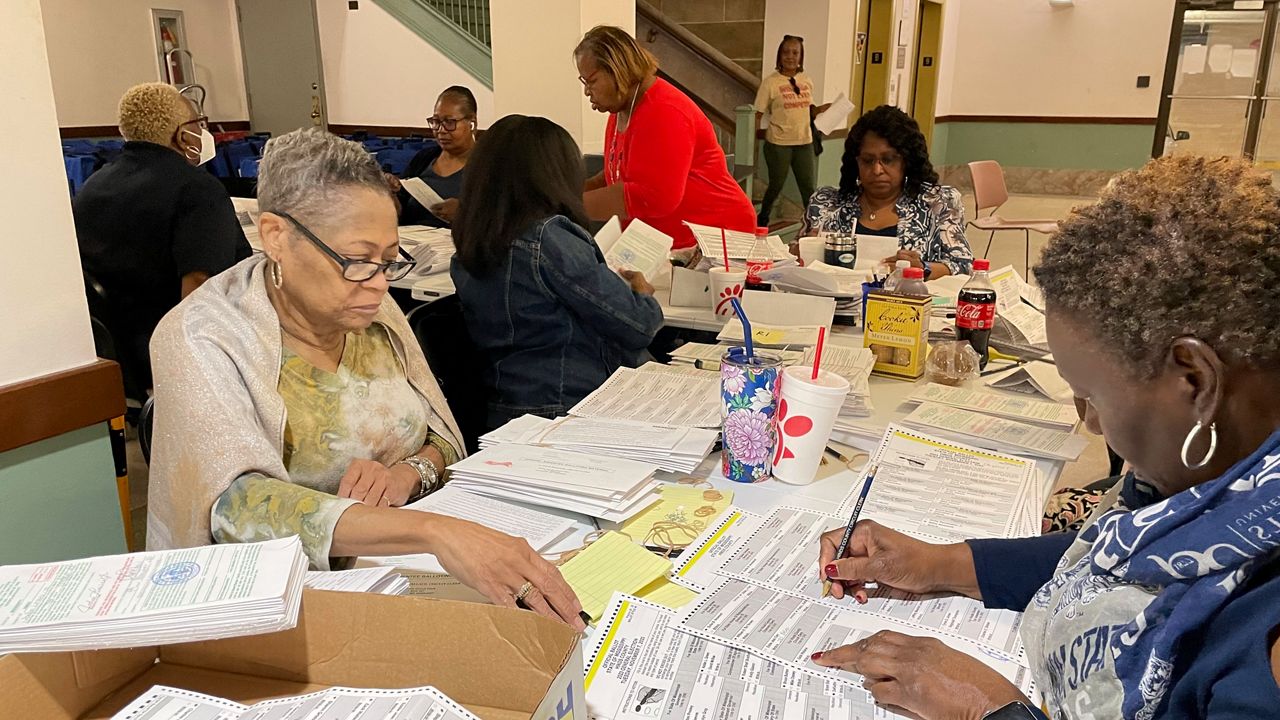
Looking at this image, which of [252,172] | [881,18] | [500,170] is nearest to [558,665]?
[500,170]

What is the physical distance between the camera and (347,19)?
9.66 m

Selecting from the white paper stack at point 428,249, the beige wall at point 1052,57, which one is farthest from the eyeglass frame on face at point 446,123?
the beige wall at point 1052,57

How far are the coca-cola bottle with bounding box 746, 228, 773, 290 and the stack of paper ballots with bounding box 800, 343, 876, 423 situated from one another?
0.42 m

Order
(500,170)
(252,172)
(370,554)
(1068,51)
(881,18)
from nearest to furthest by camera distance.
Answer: (370,554)
(500,170)
(252,172)
(881,18)
(1068,51)

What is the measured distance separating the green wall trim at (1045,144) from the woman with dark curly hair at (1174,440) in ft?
35.3

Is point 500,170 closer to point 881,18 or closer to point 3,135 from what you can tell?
point 3,135

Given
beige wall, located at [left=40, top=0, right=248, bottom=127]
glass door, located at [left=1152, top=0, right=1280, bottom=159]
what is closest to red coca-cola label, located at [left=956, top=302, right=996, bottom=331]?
glass door, located at [left=1152, top=0, right=1280, bottom=159]

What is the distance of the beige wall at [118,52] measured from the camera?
8789mm

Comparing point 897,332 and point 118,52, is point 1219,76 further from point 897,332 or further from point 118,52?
point 118,52

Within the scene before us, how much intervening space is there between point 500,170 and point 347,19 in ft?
28.0

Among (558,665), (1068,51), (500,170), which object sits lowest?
(558,665)

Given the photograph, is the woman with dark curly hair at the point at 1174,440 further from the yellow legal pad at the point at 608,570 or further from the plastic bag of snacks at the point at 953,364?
the plastic bag of snacks at the point at 953,364

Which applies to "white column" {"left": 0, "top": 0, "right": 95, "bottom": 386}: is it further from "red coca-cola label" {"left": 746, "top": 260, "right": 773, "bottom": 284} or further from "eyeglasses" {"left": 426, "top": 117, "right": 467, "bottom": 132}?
"eyeglasses" {"left": 426, "top": 117, "right": 467, "bottom": 132}

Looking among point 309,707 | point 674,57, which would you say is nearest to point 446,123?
point 309,707
